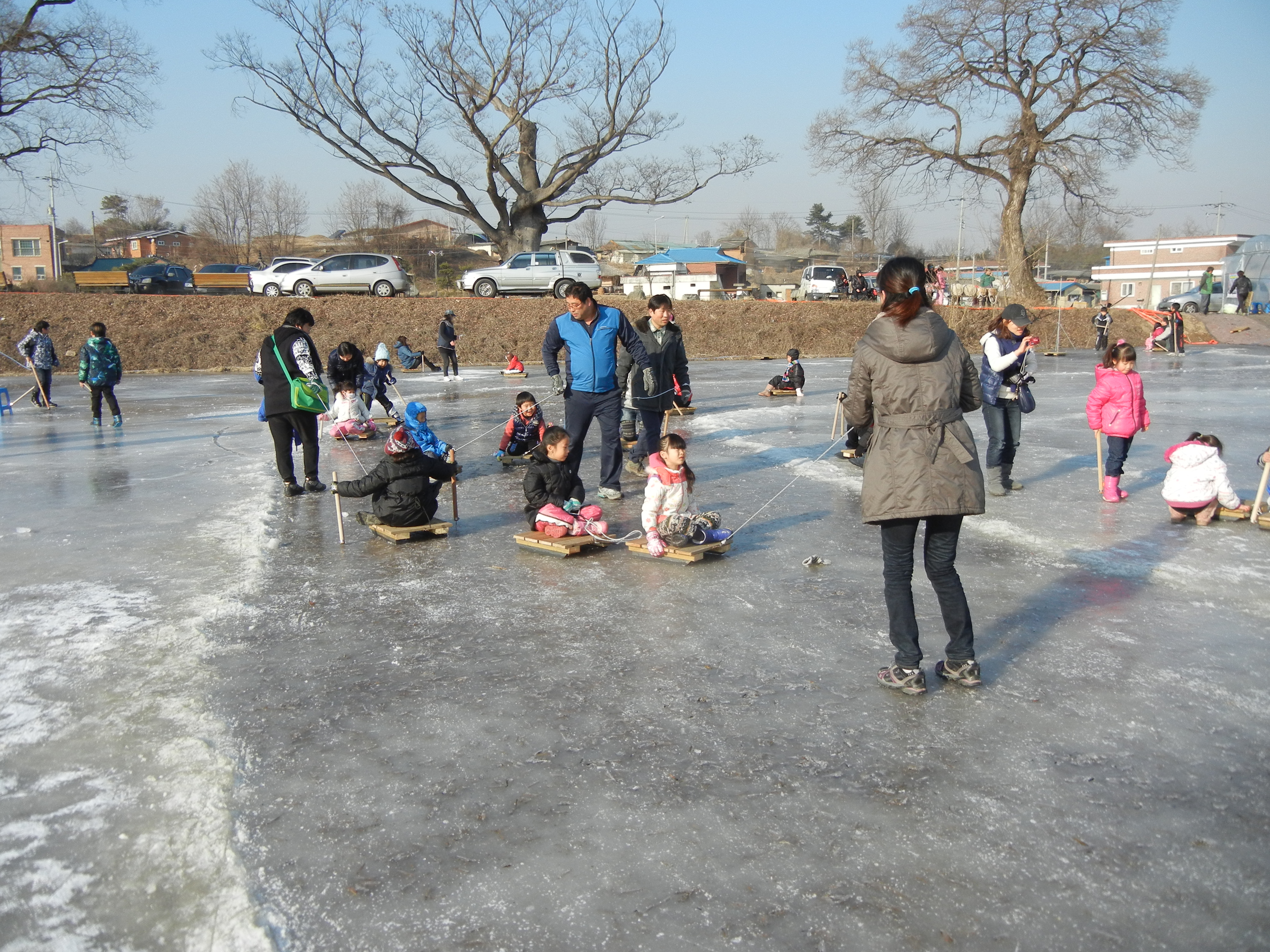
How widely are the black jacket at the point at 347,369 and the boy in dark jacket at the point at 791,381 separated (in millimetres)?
7482

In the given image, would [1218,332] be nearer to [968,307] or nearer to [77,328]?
[968,307]

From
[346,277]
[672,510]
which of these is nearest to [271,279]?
[346,277]

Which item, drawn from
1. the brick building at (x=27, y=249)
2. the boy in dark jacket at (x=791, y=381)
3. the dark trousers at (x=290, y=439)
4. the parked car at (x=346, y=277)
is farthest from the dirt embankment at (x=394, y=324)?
the brick building at (x=27, y=249)

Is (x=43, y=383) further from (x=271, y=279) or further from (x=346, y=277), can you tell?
(x=346, y=277)

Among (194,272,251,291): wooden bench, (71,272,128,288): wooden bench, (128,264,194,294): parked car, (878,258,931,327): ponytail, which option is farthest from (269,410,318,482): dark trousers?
(71,272,128,288): wooden bench

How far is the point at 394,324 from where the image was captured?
1146 inches

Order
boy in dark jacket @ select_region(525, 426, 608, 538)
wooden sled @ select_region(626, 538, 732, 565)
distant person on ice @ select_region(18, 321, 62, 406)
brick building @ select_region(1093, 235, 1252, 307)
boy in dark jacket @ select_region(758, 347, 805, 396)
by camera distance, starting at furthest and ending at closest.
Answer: brick building @ select_region(1093, 235, 1252, 307) < boy in dark jacket @ select_region(758, 347, 805, 396) < distant person on ice @ select_region(18, 321, 62, 406) < boy in dark jacket @ select_region(525, 426, 608, 538) < wooden sled @ select_region(626, 538, 732, 565)

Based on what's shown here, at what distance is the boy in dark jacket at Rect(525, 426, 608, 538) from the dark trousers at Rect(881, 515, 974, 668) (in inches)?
119

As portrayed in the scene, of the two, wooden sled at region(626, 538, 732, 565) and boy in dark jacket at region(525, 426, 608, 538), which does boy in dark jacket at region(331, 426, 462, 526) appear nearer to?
boy in dark jacket at region(525, 426, 608, 538)

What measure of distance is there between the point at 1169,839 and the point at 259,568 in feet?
18.1

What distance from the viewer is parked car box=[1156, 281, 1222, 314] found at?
38.9m

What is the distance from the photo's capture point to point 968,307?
35312 millimetres

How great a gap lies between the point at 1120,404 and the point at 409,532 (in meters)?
6.04

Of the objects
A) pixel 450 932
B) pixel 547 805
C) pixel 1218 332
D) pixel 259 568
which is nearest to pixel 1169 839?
pixel 547 805
